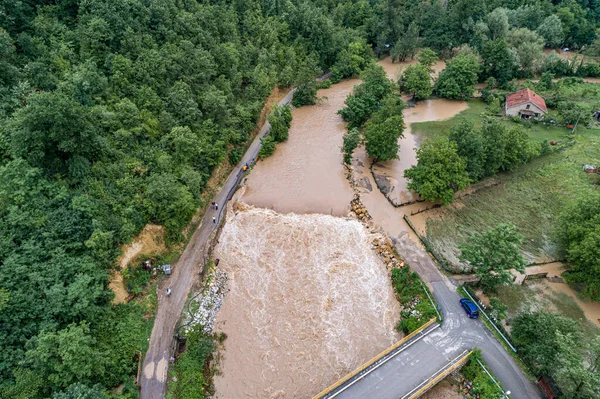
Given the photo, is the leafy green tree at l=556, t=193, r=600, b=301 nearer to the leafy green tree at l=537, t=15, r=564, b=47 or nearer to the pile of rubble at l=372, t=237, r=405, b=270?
the pile of rubble at l=372, t=237, r=405, b=270

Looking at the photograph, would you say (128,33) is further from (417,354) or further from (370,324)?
(417,354)

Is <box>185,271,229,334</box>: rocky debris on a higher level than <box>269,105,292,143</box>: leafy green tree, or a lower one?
lower

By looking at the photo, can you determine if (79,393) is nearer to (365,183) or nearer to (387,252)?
(387,252)

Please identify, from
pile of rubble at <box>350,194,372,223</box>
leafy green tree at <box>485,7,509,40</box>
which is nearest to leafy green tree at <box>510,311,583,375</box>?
pile of rubble at <box>350,194,372,223</box>

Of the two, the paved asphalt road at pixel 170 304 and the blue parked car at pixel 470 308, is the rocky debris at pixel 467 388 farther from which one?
the paved asphalt road at pixel 170 304

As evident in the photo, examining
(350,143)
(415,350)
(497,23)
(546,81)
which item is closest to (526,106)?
(546,81)

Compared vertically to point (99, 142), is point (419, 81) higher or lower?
lower
